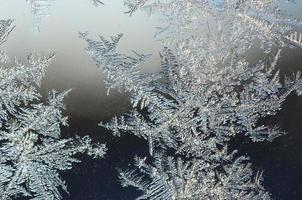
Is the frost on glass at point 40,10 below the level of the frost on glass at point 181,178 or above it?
above

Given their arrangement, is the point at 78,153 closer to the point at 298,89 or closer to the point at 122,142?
the point at 122,142

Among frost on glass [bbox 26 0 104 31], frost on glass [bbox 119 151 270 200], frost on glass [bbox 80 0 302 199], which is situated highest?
frost on glass [bbox 26 0 104 31]

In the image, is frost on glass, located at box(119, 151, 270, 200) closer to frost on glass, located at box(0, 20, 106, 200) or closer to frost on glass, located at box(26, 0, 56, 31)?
frost on glass, located at box(0, 20, 106, 200)

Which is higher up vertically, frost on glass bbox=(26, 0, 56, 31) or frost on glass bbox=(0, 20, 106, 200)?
frost on glass bbox=(26, 0, 56, 31)

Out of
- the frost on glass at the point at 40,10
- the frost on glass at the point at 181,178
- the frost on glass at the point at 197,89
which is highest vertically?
the frost on glass at the point at 40,10

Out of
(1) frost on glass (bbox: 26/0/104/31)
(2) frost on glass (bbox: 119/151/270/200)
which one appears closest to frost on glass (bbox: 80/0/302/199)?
(2) frost on glass (bbox: 119/151/270/200)

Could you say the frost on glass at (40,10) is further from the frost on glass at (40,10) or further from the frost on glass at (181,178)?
the frost on glass at (181,178)

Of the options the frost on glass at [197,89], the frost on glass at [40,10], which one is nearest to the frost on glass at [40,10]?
the frost on glass at [40,10]
